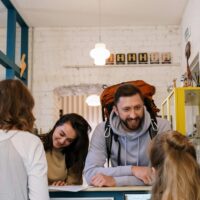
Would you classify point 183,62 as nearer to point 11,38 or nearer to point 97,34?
point 97,34

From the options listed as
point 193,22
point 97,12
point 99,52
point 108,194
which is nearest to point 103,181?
point 108,194

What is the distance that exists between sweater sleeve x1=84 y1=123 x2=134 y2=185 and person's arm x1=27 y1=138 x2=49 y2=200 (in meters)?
0.71

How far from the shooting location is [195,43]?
5047 millimetres

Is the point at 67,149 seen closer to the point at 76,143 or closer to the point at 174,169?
the point at 76,143

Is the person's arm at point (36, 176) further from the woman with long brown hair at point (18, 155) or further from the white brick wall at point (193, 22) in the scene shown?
the white brick wall at point (193, 22)

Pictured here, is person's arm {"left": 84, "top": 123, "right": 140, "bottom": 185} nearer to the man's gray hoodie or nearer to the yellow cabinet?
the man's gray hoodie

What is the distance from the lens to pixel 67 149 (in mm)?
2904

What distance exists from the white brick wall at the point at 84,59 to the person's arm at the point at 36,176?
15.5 feet

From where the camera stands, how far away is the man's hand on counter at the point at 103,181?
2.18 metres

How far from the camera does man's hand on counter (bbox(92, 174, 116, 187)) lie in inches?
85.9

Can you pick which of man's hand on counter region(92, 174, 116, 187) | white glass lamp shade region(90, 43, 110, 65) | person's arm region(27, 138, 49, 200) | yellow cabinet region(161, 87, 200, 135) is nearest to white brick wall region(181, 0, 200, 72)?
yellow cabinet region(161, 87, 200, 135)

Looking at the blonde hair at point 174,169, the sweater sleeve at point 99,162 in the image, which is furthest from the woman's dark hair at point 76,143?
the blonde hair at point 174,169

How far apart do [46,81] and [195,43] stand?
108 inches

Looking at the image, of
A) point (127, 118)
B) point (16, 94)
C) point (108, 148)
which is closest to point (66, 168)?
point (108, 148)
